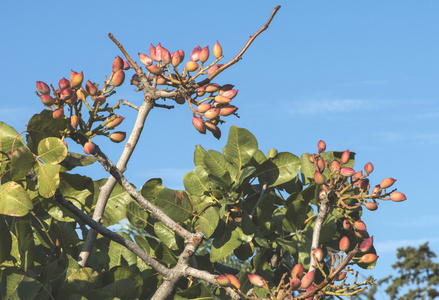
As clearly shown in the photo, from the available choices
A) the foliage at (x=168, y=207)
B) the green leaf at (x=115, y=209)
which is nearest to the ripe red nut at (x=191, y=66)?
the foliage at (x=168, y=207)

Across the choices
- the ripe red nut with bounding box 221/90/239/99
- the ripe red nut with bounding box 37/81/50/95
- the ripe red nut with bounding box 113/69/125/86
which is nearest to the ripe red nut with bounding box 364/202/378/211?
the ripe red nut with bounding box 221/90/239/99

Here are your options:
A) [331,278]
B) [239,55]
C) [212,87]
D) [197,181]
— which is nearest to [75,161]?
[197,181]

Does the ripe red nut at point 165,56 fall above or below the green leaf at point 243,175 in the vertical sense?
above

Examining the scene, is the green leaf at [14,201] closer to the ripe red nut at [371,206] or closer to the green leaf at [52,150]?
the green leaf at [52,150]

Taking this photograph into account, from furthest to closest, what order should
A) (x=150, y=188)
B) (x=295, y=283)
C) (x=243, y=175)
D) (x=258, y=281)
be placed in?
(x=150, y=188), (x=243, y=175), (x=258, y=281), (x=295, y=283)

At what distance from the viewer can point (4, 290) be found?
2010 mm

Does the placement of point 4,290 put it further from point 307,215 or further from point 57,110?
point 307,215

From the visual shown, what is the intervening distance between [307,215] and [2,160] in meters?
1.29

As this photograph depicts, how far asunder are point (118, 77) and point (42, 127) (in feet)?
1.19

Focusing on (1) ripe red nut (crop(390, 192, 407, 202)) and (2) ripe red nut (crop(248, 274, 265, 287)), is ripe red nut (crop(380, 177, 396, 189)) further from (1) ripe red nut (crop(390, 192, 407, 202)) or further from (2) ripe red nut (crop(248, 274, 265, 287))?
(2) ripe red nut (crop(248, 274, 265, 287))

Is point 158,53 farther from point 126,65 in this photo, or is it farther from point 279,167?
point 279,167

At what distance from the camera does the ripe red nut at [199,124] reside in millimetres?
2152

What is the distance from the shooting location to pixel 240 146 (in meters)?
2.47

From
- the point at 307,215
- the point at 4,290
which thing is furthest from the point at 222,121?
the point at 4,290
